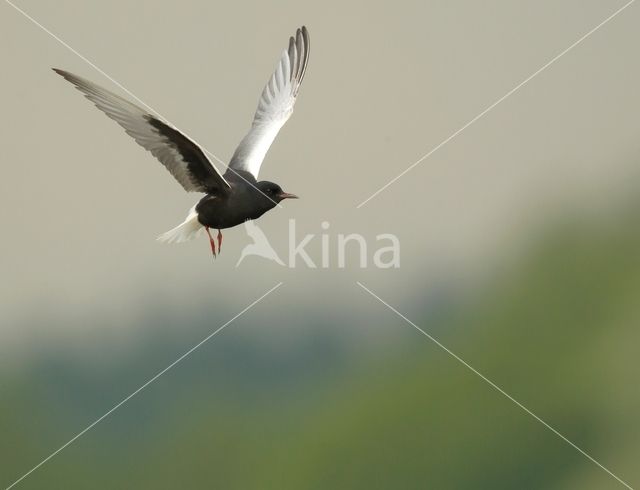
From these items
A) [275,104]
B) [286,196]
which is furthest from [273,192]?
[275,104]

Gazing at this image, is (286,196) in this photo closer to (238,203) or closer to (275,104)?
(238,203)

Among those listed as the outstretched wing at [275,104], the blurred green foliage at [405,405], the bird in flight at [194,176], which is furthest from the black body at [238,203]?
the blurred green foliage at [405,405]

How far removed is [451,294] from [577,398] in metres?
1.53

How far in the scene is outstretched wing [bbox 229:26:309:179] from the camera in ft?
14.6

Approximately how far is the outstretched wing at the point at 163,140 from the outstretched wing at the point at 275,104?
0.35m

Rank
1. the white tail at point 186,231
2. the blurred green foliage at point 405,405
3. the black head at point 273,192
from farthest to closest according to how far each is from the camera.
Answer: the blurred green foliage at point 405,405 < the white tail at point 186,231 < the black head at point 273,192

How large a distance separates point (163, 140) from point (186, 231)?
268 millimetres

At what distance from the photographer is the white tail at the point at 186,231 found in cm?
397

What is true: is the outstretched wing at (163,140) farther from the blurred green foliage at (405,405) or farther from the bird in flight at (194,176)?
the blurred green foliage at (405,405)

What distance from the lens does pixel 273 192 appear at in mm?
3873

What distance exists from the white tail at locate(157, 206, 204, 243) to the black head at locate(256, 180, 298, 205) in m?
0.22

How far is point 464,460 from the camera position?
12492mm

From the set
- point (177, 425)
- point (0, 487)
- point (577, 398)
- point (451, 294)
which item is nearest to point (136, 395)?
point (177, 425)

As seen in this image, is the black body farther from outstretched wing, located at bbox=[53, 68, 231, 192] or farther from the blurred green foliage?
the blurred green foliage
